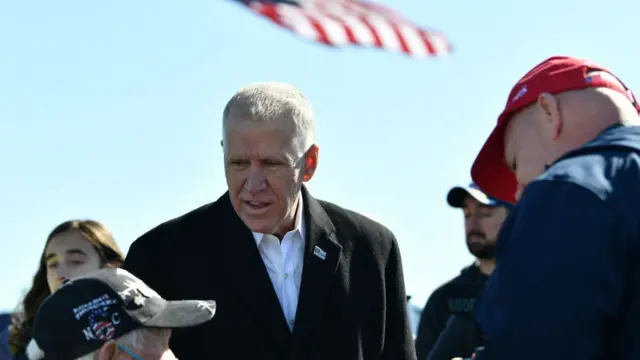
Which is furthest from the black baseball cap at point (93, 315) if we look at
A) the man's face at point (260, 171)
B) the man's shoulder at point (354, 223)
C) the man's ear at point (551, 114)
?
the man's shoulder at point (354, 223)

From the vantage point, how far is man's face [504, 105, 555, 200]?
3420 mm

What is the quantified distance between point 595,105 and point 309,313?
63.8 inches

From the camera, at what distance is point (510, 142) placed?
11.8 feet

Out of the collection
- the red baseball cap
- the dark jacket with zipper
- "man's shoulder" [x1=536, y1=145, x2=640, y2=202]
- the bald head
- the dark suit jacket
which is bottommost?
the dark jacket with zipper

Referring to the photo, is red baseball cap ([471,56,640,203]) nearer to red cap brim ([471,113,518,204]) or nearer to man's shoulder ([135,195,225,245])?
red cap brim ([471,113,518,204])

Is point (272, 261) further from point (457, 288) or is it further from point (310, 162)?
point (457, 288)

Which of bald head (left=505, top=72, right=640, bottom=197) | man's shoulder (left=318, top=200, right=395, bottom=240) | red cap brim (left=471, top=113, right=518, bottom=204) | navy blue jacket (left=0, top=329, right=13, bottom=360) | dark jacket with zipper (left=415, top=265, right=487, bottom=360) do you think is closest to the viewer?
bald head (left=505, top=72, right=640, bottom=197)

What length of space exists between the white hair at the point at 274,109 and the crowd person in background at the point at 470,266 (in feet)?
9.72

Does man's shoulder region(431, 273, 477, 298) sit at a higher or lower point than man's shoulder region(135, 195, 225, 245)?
lower

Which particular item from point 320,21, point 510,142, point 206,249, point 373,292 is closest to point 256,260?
point 206,249

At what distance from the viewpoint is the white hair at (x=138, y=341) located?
3.41 metres

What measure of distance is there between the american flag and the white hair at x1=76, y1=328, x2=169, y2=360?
1.08 m

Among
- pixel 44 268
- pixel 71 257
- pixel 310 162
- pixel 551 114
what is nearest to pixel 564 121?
pixel 551 114

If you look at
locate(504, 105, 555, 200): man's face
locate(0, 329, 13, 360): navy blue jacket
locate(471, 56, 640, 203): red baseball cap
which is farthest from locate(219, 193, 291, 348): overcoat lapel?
locate(0, 329, 13, 360): navy blue jacket
